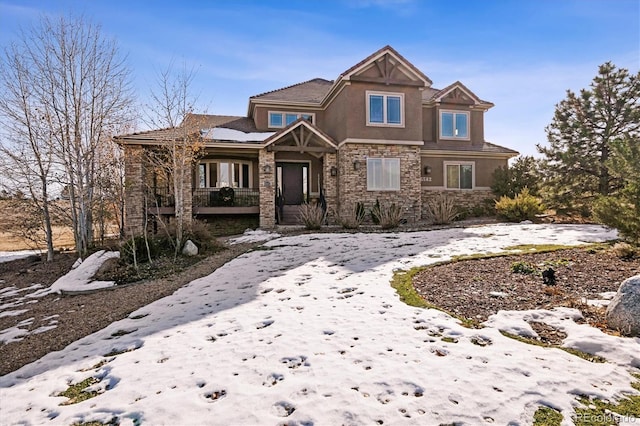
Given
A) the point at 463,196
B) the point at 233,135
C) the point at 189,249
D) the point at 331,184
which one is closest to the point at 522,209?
the point at 463,196

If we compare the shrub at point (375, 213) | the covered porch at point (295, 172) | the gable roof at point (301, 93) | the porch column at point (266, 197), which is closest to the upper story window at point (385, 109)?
the covered porch at point (295, 172)

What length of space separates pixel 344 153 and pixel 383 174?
84.6 inches

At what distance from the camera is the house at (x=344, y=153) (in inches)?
614

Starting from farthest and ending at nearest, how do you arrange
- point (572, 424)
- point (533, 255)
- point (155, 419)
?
point (533, 255), point (155, 419), point (572, 424)

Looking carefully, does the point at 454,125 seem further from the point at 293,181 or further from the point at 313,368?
the point at 313,368

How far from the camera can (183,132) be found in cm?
1103

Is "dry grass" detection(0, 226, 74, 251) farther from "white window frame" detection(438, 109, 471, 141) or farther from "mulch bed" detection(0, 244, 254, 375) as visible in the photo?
"white window frame" detection(438, 109, 471, 141)

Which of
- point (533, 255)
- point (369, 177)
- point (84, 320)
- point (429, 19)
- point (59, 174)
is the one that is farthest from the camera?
point (369, 177)

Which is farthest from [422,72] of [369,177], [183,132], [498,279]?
[498,279]

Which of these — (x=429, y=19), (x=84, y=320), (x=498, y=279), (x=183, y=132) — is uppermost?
(x=429, y=19)

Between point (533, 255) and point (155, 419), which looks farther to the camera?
point (533, 255)

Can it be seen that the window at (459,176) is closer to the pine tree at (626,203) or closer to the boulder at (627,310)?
the pine tree at (626,203)

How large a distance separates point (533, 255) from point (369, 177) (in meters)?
9.57

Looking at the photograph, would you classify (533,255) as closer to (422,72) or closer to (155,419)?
(155,419)
